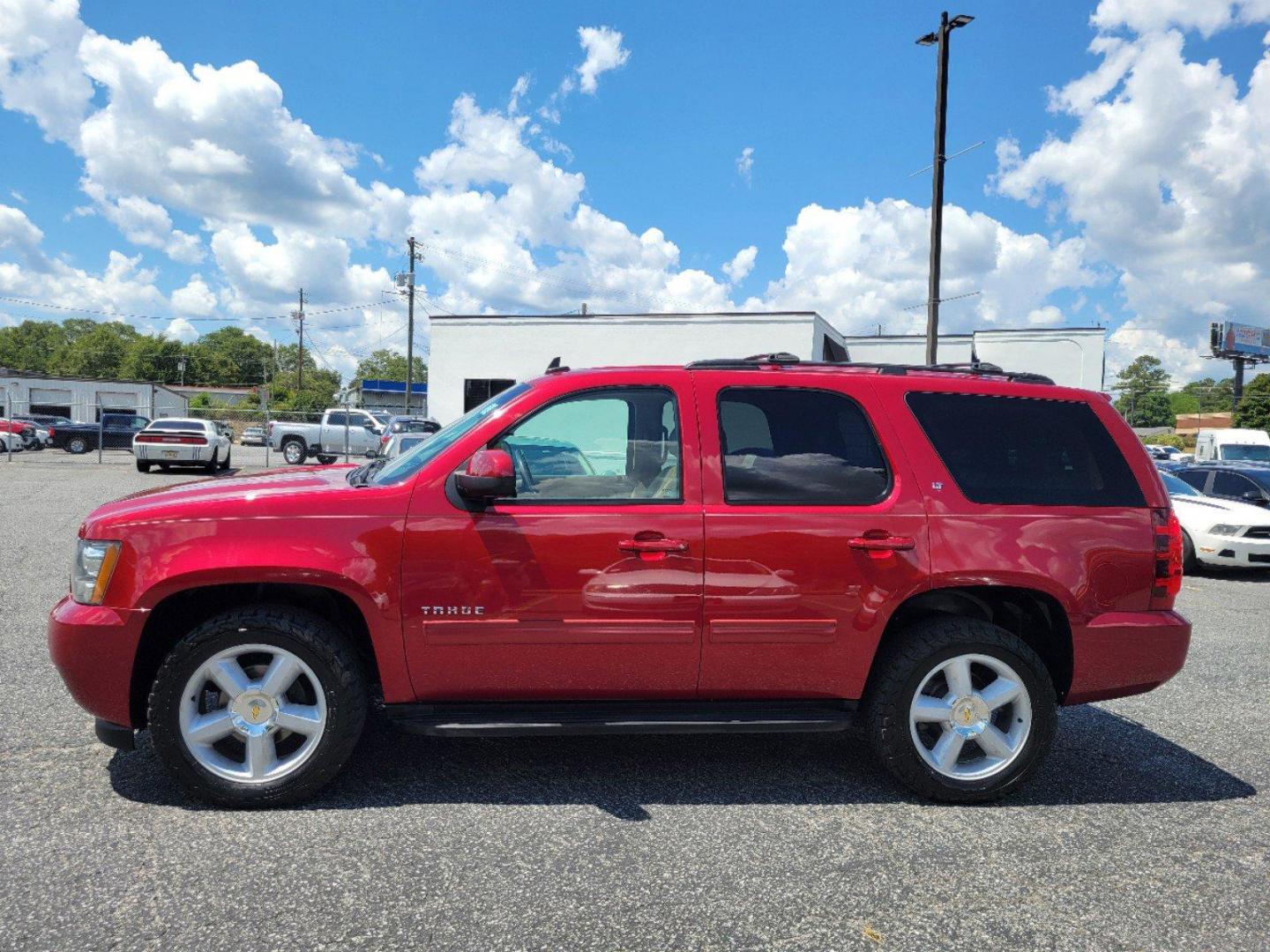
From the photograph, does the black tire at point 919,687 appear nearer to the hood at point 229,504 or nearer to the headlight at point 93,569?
the hood at point 229,504

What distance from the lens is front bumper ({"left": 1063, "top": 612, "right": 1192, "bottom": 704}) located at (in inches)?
143

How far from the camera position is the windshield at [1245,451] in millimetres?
24719

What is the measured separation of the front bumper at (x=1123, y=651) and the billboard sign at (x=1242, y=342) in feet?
306

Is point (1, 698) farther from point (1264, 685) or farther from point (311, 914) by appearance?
point (1264, 685)

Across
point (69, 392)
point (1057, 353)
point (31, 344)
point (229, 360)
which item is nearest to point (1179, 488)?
point (1057, 353)

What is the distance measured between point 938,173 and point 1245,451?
1538 centimetres

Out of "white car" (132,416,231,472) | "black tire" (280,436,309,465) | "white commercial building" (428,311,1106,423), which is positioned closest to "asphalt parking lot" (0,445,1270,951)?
"white car" (132,416,231,472)

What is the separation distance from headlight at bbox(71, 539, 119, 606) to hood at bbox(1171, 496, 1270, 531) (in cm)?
1121

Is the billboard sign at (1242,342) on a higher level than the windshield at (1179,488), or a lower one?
higher

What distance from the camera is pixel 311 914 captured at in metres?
2.62

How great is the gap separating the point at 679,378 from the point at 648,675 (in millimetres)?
1263

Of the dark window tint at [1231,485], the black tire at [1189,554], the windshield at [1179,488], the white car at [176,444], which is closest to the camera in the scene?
the black tire at [1189,554]

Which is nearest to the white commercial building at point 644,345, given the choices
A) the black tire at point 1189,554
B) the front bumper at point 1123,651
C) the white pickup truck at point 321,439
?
the white pickup truck at point 321,439

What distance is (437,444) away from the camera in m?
3.68
